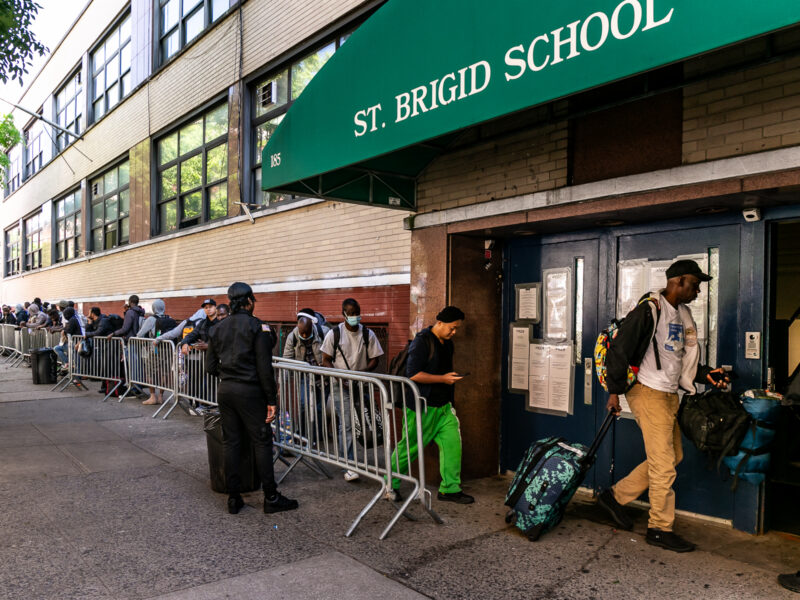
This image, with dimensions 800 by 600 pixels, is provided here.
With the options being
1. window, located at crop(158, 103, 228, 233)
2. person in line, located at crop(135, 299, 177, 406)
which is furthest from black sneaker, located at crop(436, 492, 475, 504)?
window, located at crop(158, 103, 228, 233)

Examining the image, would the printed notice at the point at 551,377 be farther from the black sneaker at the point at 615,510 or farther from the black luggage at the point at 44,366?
→ the black luggage at the point at 44,366

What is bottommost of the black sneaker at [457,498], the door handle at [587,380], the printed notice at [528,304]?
the black sneaker at [457,498]

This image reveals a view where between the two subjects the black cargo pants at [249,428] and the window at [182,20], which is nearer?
the black cargo pants at [249,428]

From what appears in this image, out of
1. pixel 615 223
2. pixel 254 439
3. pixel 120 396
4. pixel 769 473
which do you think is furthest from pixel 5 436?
pixel 769 473

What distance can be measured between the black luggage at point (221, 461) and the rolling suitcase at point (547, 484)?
7.72 ft

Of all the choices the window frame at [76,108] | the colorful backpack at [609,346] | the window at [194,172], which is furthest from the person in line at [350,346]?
the window frame at [76,108]

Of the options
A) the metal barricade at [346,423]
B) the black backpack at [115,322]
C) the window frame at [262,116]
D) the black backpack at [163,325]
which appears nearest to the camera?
the metal barricade at [346,423]

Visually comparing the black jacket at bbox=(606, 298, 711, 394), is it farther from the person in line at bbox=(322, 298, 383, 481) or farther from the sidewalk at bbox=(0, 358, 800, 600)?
the person in line at bbox=(322, 298, 383, 481)

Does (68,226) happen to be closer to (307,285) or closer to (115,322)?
(115,322)

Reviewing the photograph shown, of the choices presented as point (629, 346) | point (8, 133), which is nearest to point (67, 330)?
point (629, 346)

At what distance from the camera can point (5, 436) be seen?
313 inches

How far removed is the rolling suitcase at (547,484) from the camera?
175 inches

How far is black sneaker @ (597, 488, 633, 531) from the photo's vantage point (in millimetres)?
4727

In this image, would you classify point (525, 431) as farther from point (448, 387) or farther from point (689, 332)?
point (689, 332)
